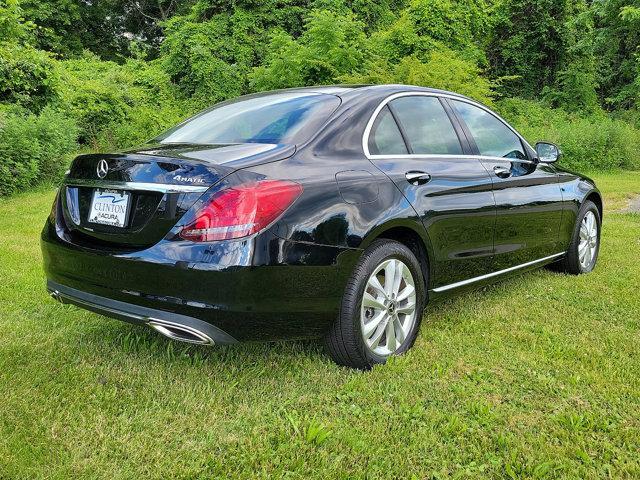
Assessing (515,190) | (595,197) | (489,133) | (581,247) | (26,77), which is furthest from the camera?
(26,77)

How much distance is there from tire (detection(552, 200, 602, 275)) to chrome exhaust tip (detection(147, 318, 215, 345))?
3504 millimetres

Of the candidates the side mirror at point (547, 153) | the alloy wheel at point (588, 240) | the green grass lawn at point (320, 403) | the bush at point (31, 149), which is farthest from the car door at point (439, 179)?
the bush at point (31, 149)

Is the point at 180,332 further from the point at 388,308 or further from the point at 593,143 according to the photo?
the point at 593,143

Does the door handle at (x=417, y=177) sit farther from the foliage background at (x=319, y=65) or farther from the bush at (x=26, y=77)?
the bush at (x=26, y=77)

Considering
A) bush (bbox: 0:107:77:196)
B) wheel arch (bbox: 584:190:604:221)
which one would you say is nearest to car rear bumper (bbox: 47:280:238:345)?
wheel arch (bbox: 584:190:604:221)

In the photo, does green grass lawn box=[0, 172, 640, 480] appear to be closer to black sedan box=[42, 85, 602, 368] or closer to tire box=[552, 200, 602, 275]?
black sedan box=[42, 85, 602, 368]

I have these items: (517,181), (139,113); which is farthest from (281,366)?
(139,113)

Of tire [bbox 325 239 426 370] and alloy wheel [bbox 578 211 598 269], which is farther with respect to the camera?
alloy wheel [bbox 578 211 598 269]

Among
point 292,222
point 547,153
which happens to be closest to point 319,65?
point 547,153

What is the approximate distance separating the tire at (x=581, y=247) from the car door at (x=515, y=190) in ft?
1.10

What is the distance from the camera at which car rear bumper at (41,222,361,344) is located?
2279mm

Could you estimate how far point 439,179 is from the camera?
126 inches

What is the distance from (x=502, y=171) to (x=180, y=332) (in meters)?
2.46

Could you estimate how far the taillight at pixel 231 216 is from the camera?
2.28 m
